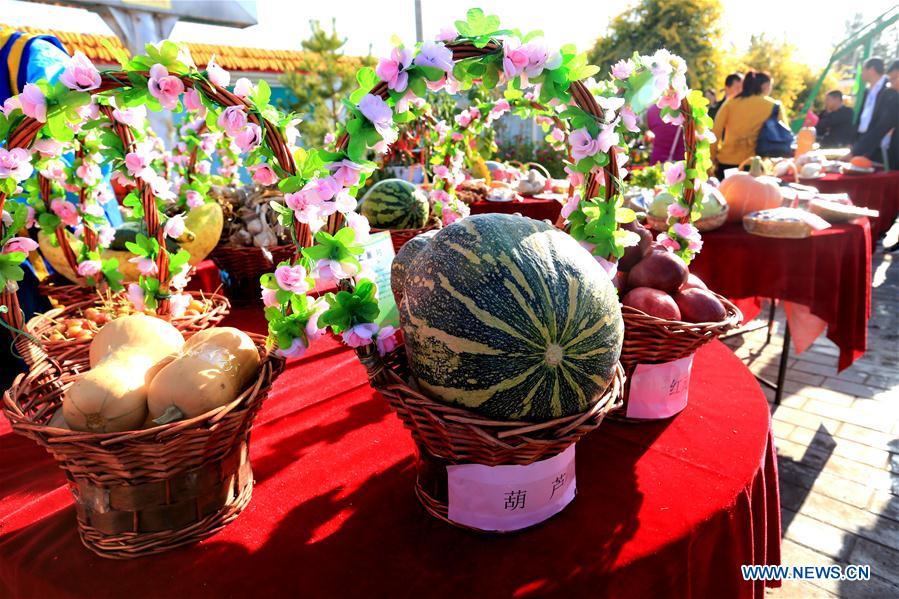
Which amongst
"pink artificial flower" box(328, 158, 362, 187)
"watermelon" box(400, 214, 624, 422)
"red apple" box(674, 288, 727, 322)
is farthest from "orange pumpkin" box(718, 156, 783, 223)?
"pink artificial flower" box(328, 158, 362, 187)

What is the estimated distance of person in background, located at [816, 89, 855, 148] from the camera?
865cm

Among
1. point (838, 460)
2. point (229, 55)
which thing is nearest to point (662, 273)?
point (838, 460)

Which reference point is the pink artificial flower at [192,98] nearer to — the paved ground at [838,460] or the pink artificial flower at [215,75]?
the pink artificial flower at [215,75]

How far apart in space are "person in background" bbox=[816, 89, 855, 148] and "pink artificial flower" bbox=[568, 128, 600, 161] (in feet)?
32.2

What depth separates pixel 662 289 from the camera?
55.1 inches

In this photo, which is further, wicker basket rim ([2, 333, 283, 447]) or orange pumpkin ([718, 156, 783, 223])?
orange pumpkin ([718, 156, 783, 223])

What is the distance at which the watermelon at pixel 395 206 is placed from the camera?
2.98 metres

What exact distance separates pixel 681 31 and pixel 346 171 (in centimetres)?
1709

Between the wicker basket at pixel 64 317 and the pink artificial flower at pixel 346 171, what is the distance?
0.82m

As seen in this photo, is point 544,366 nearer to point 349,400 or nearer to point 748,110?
point 349,400

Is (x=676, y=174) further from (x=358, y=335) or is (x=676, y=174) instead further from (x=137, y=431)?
(x=137, y=431)

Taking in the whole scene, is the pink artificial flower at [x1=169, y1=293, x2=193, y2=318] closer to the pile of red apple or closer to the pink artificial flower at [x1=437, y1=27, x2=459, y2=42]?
the pink artificial flower at [x1=437, y1=27, x2=459, y2=42]

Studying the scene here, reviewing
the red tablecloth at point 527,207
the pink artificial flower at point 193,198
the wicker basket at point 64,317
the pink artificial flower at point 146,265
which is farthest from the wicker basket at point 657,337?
the red tablecloth at point 527,207

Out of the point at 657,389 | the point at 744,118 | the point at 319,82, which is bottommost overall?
the point at 657,389
